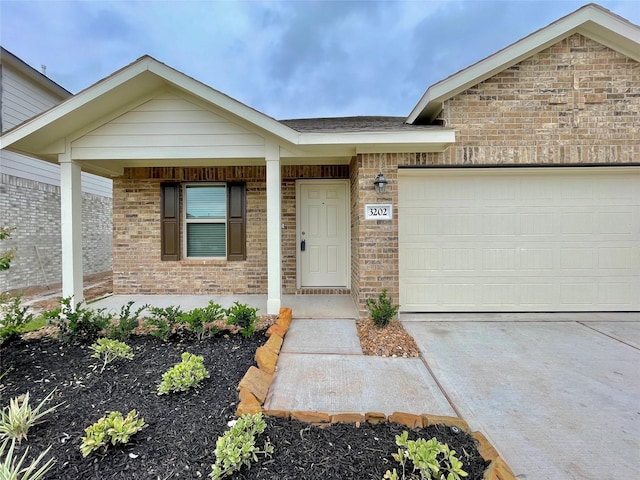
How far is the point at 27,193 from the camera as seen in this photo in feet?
22.7

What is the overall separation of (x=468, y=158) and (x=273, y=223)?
315cm

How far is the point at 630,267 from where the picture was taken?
4.88 metres

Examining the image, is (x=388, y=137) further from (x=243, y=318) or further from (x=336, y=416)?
(x=336, y=416)

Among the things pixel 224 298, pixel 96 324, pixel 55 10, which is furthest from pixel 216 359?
pixel 55 10

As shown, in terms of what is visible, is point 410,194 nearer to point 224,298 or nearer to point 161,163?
point 224,298

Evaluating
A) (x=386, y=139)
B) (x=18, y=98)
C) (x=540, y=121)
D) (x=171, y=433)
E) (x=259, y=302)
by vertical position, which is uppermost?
(x=18, y=98)

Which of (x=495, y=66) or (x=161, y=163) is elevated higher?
(x=495, y=66)

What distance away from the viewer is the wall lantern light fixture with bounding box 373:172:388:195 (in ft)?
14.5

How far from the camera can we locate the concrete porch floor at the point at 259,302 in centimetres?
491

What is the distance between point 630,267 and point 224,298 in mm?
7098

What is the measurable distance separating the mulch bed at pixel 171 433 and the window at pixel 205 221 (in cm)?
347

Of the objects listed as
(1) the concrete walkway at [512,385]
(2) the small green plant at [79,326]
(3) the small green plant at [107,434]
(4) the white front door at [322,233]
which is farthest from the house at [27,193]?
(1) the concrete walkway at [512,385]

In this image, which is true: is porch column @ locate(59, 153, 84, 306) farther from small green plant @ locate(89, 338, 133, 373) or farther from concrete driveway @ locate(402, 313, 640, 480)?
concrete driveway @ locate(402, 313, 640, 480)

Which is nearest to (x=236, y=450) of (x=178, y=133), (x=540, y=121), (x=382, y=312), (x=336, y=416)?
(x=336, y=416)
